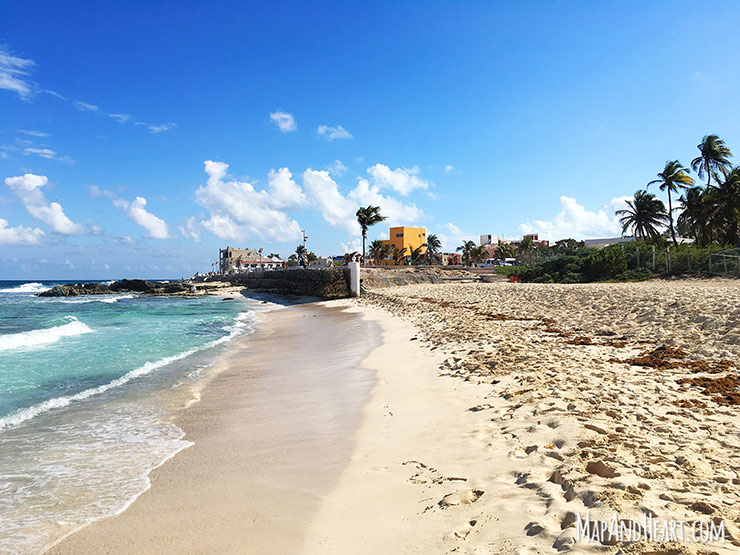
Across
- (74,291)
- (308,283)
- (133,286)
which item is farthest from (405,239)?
(74,291)

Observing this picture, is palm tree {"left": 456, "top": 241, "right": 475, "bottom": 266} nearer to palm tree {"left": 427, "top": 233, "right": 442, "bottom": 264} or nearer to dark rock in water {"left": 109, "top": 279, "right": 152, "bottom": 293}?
palm tree {"left": 427, "top": 233, "right": 442, "bottom": 264}

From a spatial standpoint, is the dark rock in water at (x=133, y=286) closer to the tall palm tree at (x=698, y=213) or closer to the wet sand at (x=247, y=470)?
the wet sand at (x=247, y=470)

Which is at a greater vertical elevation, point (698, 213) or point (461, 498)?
point (698, 213)

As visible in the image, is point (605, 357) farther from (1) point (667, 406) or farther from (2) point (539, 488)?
(2) point (539, 488)

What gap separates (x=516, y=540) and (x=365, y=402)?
179 inches

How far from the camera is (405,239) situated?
87.6 meters

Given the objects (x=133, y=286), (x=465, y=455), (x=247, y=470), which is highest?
(x=133, y=286)

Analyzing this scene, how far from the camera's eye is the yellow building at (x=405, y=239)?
87.7 meters

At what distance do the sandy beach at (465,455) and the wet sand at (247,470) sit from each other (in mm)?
24

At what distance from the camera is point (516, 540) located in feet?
8.84

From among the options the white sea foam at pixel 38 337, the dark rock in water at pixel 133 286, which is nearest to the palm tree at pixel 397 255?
the dark rock in water at pixel 133 286

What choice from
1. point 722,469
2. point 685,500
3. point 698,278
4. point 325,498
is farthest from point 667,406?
point 698,278

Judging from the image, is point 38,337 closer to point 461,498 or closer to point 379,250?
point 461,498

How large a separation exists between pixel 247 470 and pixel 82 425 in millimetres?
4023
